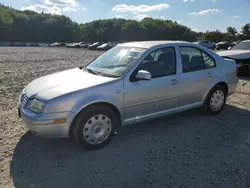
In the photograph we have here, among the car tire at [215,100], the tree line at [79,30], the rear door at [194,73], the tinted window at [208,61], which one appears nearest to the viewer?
the rear door at [194,73]

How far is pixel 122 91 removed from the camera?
138 inches

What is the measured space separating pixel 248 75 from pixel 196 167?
7535 millimetres

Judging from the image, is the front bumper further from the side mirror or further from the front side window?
the front side window

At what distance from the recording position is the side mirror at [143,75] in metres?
3.49

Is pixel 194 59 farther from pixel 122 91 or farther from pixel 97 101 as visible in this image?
pixel 97 101

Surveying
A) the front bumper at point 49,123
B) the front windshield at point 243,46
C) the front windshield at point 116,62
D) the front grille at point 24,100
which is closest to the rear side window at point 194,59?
the front windshield at point 116,62

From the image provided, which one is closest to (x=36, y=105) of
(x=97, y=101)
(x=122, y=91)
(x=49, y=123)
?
(x=49, y=123)

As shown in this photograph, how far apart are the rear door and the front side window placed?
0.71 feet

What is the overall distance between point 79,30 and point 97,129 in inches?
3538

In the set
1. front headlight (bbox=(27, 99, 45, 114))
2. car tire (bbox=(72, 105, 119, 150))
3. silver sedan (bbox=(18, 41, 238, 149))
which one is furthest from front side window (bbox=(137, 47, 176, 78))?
front headlight (bbox=(27, 99, 45, 114))

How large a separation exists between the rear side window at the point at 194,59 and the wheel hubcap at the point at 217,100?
2.04 feet

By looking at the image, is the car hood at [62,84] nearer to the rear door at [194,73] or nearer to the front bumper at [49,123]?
the front bumper at [49,123]

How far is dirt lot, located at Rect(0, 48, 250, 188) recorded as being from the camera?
2.81 metres

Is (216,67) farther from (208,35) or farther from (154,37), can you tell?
(154,37)
